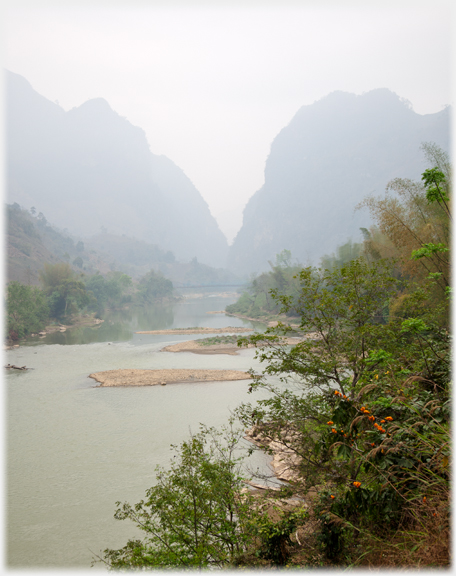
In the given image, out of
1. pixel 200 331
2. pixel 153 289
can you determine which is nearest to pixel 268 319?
pixel 200 331

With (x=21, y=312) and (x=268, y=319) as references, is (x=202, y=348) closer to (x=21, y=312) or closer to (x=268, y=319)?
(x=21, y=312)

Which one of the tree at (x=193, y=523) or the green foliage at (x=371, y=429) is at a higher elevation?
the green foliage at (x=371, y=429)

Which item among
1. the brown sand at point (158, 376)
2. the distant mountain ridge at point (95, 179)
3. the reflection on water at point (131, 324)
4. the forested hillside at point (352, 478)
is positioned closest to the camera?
the forested hillside at point (352, 478)

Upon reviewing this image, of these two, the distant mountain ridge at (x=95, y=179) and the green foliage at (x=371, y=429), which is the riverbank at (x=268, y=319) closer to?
the green foliage at (x=371, y=429)

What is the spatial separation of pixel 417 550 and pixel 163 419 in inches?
358

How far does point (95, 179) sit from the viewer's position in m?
151

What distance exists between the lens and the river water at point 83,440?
5.96 meters

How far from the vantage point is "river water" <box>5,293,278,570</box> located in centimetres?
596

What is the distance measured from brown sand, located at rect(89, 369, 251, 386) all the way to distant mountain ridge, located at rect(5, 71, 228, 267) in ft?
383

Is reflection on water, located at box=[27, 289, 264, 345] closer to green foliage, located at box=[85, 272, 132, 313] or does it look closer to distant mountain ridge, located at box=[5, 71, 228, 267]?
green foliage, located at box=[85, 272, 132, 313]

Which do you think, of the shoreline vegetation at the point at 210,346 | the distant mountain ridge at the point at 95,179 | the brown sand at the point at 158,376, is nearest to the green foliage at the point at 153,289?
the shoreline vegetation at the point at 210,346

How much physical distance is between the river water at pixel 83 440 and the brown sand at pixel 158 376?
19.5 inches

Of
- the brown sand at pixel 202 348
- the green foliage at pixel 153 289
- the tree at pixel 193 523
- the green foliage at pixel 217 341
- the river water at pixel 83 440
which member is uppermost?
the green foliage at pixel 153 289

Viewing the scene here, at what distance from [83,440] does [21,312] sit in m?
18.7
